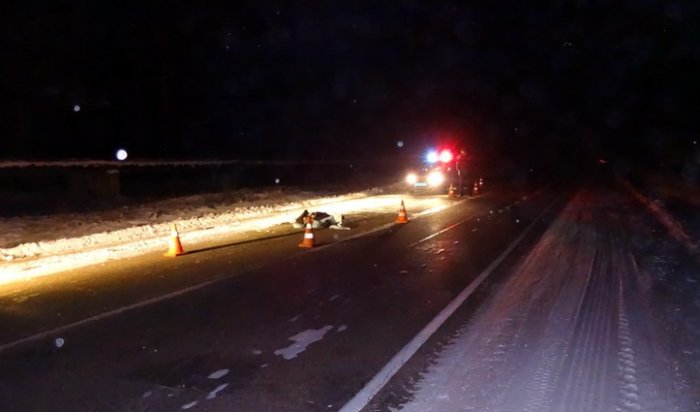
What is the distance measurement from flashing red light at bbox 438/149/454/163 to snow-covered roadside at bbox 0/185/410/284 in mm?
4335

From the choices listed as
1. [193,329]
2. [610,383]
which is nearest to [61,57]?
[193,329]

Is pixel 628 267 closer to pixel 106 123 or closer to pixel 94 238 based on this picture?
pixel 94 238

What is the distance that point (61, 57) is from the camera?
1027 inches

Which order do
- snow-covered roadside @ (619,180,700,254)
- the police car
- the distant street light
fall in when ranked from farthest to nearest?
the distant street light, the police car, snow-covered roadside @ (619,180,700,254)

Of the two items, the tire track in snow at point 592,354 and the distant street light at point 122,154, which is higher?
the distant street light at point 122,154

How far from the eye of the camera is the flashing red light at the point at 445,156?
31344 mm

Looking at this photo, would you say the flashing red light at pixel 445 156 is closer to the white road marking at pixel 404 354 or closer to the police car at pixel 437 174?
the police car at pixel 437 174

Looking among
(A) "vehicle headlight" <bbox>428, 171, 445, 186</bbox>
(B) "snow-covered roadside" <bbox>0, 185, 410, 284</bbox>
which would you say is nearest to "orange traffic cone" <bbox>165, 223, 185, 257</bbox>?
(B) "snow-covered roadside" <bbox>0, 185, 410, 284</bbox>

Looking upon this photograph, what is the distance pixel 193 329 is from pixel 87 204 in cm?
1705

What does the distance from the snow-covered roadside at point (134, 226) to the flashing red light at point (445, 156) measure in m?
4.33

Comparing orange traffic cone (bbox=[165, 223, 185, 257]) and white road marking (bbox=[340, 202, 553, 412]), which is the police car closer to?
orange traffic cone (bbox=[165, 223, 185, 257])

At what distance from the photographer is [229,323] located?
8031mm

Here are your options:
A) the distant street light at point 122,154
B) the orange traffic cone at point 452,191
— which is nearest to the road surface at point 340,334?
the orange traffic cone at point 452,191

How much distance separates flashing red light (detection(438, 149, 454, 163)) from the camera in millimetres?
31344
